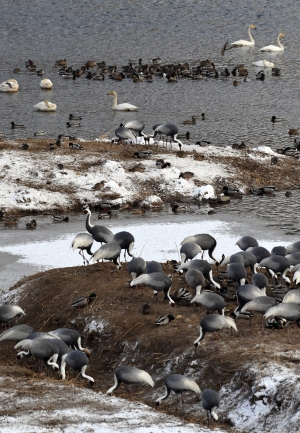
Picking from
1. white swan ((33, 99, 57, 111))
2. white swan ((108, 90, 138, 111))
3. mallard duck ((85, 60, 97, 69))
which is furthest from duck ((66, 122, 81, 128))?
mallard duck ((85, 60, 97, 69))

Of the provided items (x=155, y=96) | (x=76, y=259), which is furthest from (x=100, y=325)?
(x=155, y=96)

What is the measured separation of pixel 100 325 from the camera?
15.1 metres

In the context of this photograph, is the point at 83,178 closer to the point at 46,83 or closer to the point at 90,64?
the point at 46,83

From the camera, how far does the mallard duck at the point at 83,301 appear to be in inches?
615

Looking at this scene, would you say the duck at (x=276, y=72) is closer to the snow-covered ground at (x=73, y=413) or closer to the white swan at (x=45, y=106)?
the white swan at (x=45, y=106)

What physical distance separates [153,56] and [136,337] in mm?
35876

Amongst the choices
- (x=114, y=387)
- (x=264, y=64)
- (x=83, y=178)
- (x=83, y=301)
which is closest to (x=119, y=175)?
(x=83, y=178)

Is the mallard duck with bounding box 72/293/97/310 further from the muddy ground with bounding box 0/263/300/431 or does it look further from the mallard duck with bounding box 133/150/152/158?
the mallard duck with bounding box 133/150/152/158

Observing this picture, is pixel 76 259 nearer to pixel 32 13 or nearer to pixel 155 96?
pixel 155 96

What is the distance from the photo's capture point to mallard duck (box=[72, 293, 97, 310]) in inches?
615

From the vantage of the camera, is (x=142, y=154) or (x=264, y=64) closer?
(x=142, y=154)

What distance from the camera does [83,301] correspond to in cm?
1563

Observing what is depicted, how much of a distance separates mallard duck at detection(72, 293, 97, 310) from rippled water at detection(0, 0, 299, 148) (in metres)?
17.1

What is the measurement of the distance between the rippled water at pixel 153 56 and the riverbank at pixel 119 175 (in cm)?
335
